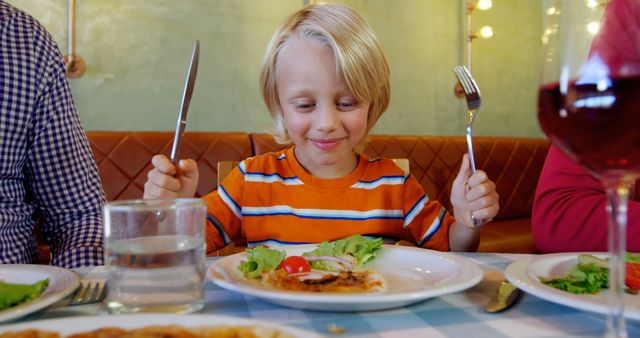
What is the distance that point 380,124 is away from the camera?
12.6 ft

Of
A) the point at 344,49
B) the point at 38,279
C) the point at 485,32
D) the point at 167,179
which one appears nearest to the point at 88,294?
the point at 38,279

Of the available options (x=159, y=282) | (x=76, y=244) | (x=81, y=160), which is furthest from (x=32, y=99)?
(x=159, y=282)

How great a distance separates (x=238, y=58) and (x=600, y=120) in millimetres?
3159

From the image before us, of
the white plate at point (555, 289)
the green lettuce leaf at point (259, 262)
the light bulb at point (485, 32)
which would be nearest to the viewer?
the white plate at point (555, 289)

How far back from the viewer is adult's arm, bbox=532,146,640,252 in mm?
1041

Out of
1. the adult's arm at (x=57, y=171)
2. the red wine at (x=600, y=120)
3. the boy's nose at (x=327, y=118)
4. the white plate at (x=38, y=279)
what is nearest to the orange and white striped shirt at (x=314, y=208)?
the boy's nose at (x=327, y=118)

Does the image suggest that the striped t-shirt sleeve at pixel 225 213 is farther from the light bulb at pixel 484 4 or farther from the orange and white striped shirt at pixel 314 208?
the light bulb at pixel 484 4

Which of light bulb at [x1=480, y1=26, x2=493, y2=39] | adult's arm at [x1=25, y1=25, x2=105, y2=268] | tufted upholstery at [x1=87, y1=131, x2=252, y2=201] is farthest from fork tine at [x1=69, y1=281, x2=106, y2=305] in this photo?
light bulb at [x1=480, y1=26, x2=493, y2=39]

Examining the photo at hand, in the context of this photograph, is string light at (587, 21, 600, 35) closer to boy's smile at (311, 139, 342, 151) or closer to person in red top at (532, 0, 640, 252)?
person in red top at (532, 0, 640, 252)

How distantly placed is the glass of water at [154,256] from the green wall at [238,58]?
270cm

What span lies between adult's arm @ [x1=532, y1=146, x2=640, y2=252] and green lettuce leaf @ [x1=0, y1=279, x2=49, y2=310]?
0.99 m

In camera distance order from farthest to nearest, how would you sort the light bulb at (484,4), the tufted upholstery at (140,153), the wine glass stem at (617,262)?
the light bulb at (484,4)
the tufted upholstery at (140,153)
the wine glass stem at (617,262)

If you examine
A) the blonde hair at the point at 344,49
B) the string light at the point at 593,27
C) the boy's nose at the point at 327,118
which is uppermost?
the blonde hair at the point at 344,49

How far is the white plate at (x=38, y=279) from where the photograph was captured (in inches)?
20.5
